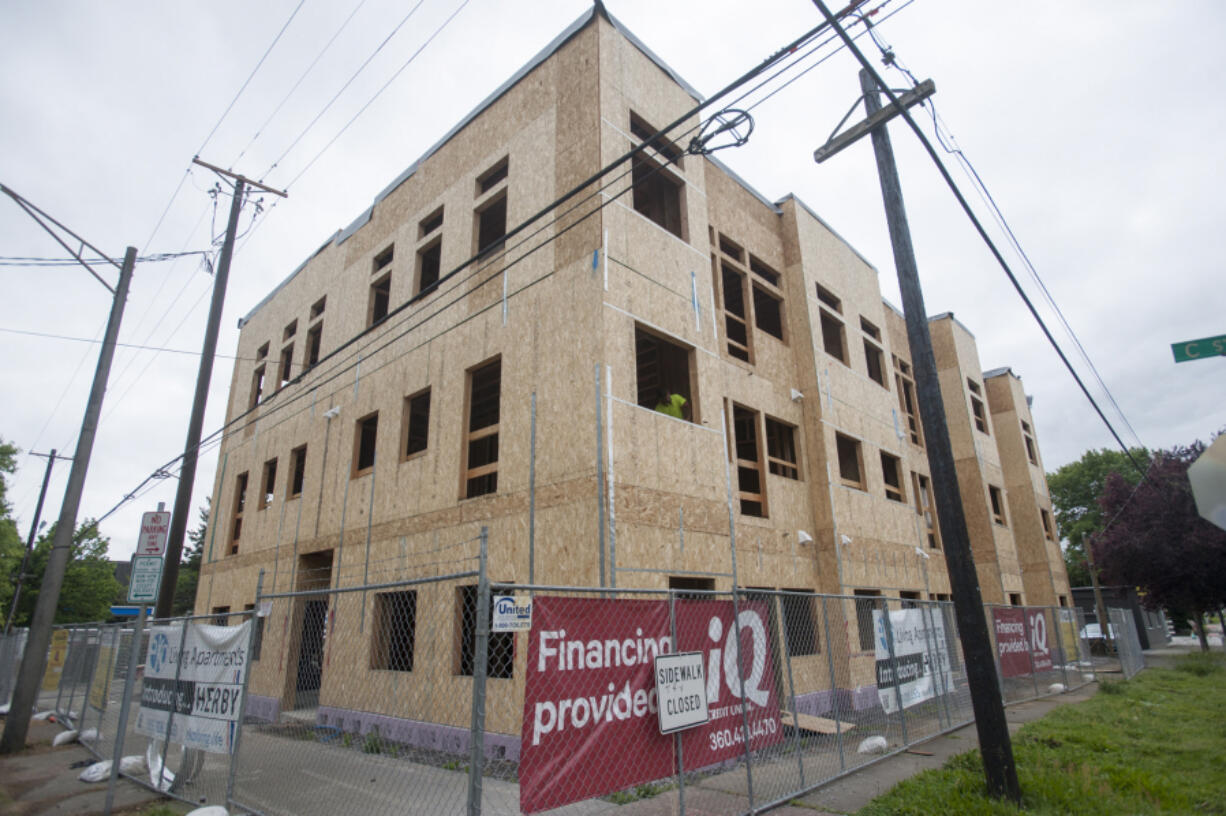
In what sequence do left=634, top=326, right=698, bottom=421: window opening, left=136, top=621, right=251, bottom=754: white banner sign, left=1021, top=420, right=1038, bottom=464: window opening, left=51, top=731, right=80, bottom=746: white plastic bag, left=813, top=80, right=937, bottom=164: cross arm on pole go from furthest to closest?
left=1021, top=420, right=1038, bottom=464: window opening
left=634, top=326, right=698, bottom=421: window opening
left=51, top=731, right=80, bottom=746: white plastic bag
left=813, top=80, right=937, bottom=164: cross arm on pole
left=136, top=621, right=251, bottom=754: white banner sign

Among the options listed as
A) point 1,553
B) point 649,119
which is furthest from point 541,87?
point 1,553

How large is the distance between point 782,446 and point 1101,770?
9142 mm

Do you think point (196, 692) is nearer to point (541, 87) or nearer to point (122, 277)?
point (122, 277)

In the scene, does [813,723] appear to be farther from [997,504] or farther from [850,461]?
[997,504]

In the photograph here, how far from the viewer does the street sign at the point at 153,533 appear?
8.50 metres

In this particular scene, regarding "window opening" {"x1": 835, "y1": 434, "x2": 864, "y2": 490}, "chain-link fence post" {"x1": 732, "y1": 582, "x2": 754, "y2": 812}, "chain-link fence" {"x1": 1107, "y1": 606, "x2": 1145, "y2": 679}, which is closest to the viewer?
"chain-link fence post" {"x1": 732, "y1": 582, "x2": 754, "y2": 812}

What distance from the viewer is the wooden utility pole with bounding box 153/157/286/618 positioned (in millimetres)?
14320

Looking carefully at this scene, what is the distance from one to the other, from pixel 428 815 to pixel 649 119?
1227 cm

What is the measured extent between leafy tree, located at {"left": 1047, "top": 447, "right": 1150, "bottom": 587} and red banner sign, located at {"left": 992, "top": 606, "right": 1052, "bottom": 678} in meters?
50.6

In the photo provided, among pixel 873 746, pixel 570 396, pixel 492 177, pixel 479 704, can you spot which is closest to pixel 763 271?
pixel 492 177

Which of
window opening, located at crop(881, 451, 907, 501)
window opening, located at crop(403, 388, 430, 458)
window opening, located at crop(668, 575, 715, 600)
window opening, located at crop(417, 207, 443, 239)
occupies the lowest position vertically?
window opening, located at crop(668, 575, 715, 600)

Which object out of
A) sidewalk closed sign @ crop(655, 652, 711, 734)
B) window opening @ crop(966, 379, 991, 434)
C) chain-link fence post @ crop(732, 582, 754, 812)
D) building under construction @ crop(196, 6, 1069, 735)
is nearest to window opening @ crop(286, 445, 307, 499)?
building under construction @ crop(196, 6, 1069, 735)

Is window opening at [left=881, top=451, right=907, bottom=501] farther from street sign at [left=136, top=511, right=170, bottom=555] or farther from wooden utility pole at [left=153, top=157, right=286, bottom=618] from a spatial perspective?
wooden utility pole at [left=153, top=157, right=286, bottom=618]

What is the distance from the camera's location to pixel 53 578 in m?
11.5
